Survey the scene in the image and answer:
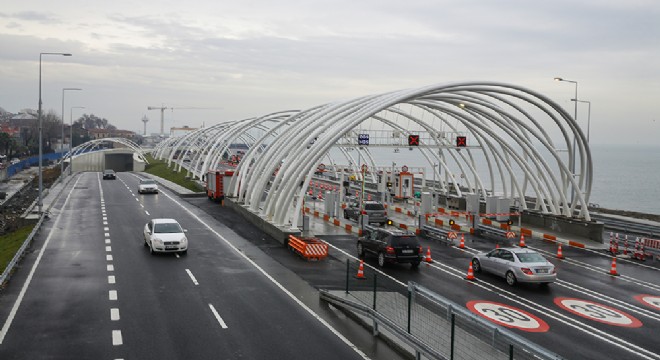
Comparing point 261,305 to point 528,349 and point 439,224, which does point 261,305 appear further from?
point 439,224

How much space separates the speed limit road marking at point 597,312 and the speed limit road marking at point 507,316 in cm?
168

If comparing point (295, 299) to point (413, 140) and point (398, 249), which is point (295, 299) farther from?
point (413, 140)

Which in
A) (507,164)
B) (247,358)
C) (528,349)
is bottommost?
(247,358)

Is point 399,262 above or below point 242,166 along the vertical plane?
below

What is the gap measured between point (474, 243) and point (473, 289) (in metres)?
10.2

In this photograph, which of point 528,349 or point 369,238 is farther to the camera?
point 369,238

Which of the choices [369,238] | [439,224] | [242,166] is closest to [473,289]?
[369,238]

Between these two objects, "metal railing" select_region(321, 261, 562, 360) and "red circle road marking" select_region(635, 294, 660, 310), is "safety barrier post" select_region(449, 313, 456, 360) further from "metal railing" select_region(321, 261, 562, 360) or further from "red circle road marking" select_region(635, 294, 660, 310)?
"red circle road marking" select_region(635, 294, 660, 310)

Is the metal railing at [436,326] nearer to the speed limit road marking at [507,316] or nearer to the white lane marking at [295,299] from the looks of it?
the white lane marking at [295,299]

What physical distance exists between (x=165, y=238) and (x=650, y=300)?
17405mm

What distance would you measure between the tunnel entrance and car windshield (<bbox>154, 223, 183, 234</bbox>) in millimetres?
103327

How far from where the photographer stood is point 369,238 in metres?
24.4

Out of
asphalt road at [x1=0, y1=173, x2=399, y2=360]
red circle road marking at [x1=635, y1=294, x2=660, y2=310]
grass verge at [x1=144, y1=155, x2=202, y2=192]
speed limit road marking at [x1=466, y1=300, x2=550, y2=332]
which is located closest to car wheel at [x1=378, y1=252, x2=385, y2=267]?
asphalt road at [x1=0, y1=173, x2=399, y2=360]

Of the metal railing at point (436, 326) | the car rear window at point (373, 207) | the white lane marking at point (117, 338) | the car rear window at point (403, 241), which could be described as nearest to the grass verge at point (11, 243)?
the white lane marking at point (117, 338)
